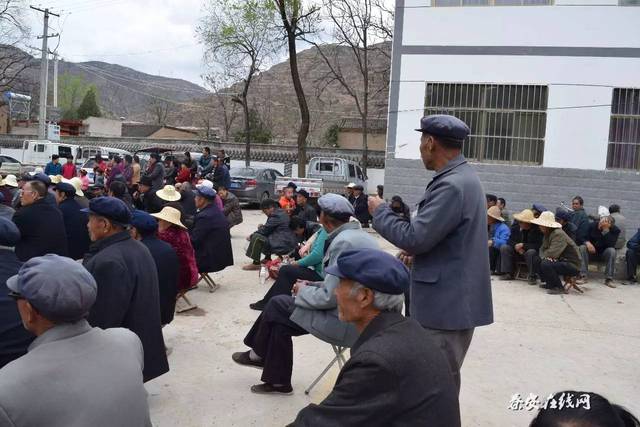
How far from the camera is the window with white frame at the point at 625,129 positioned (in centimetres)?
1486

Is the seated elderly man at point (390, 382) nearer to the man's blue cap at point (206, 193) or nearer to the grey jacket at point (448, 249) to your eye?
the grey jacket at point (448, 249)

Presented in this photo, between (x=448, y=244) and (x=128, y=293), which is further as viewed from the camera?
(x=128, y=293)

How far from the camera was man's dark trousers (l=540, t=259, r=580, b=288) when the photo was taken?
930 centimetres

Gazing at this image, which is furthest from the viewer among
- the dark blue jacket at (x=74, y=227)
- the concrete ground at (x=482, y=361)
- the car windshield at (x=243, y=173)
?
the car windshield at (x=243, y=173)

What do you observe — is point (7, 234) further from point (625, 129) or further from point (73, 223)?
point (625, 129)

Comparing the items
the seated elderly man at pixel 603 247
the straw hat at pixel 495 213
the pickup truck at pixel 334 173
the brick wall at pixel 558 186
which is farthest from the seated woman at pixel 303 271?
the pickup truck at pixel 334 173

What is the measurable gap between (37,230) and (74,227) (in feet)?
3.98

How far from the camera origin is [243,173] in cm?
2022

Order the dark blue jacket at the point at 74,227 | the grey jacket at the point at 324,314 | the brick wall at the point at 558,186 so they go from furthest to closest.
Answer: the brick wall at the point at 558,186 → the dark blue jacket at the point at 74,227 → the grey jacket at the point at 324,314

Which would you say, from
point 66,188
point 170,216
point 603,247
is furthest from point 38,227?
point 603,247

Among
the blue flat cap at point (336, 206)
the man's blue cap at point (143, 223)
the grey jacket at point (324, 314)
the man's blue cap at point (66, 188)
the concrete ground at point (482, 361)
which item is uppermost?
the blue flat cap at point (336, 206)

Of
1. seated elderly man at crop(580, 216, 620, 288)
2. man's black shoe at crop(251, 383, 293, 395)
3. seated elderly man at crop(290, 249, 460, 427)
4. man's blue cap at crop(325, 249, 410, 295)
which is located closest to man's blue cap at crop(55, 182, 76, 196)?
man's black shoe at crop(251, 383, 293, 395)

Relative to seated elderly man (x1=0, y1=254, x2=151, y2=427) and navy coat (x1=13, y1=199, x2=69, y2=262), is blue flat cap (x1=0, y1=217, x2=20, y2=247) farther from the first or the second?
navy coat (x1=13, y1=199, x2=69, y2=262)

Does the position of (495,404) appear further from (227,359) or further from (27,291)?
(27,291)
